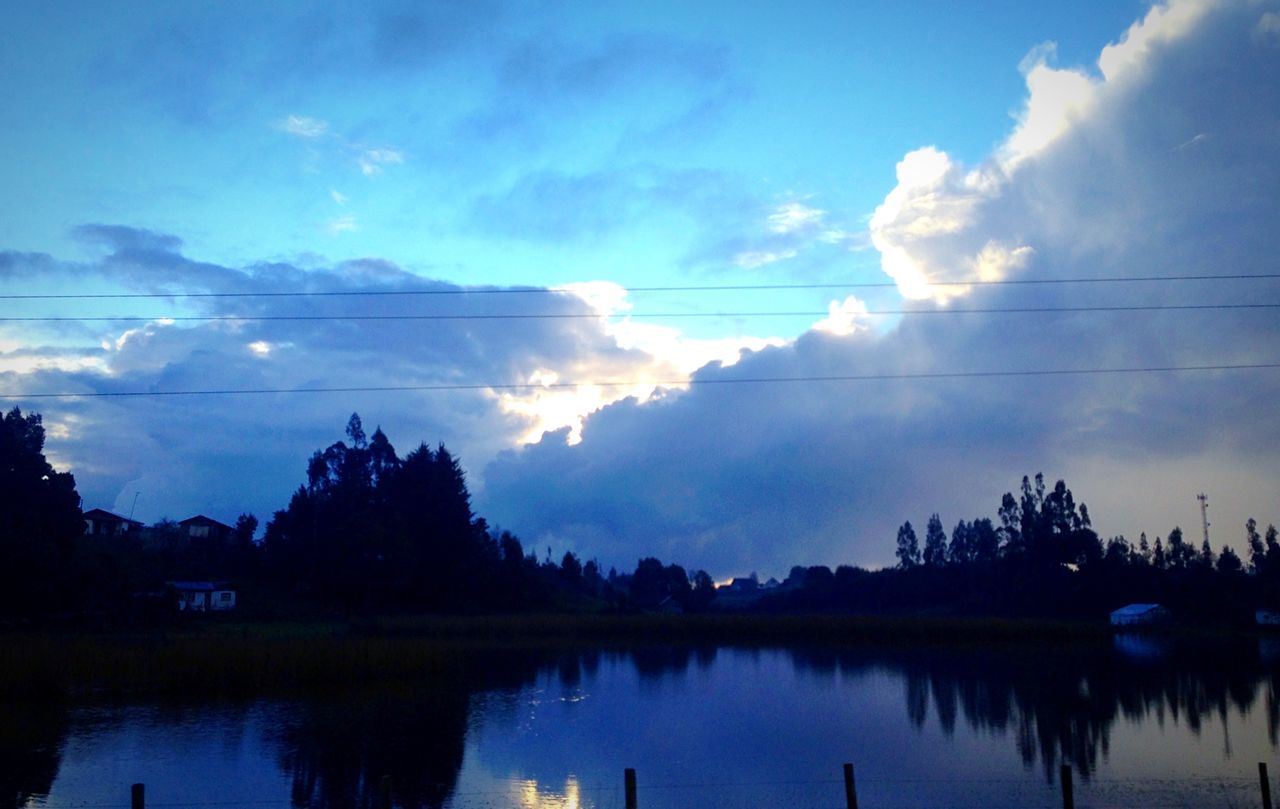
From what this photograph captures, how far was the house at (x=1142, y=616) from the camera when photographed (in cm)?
8038

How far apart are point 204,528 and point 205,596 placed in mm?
33023

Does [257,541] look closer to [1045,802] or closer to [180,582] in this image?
[180,582]

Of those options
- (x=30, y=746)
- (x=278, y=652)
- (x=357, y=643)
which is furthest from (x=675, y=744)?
(x=357, y=643)

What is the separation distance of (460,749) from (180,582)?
51661mm

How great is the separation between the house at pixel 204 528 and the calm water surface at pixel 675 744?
63.2m

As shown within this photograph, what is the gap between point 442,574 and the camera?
7956 cm

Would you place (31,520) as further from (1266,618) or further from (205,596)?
(1266,618)

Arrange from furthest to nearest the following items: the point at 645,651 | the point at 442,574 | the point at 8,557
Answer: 1. the point at 442,574
2. the point at 645,651
3. the point at 8,557

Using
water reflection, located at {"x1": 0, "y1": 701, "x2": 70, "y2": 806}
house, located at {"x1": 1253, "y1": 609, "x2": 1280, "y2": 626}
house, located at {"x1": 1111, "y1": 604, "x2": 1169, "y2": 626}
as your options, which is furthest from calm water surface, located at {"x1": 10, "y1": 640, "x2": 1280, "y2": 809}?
house, located at {"x1": 1111, "y1": 604, "x2": 1169, "y2": 626}

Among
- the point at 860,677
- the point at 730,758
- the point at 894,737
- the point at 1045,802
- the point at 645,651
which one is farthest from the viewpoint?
the point at 645,651

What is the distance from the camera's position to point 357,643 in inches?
1340

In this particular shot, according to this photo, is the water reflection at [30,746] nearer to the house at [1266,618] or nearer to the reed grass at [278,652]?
the reed grass at [278,652]

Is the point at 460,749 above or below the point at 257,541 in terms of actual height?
below

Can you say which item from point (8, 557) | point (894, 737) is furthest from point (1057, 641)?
point (8, 557)
